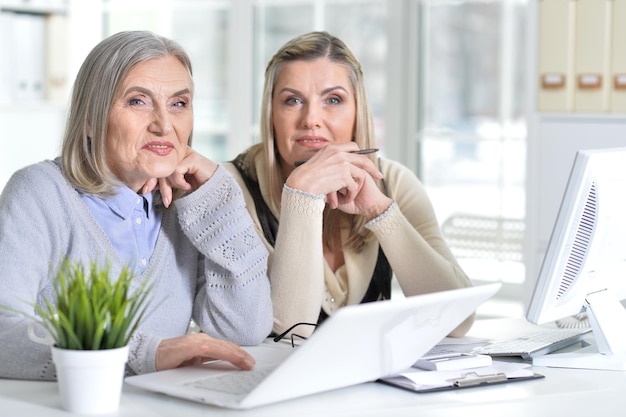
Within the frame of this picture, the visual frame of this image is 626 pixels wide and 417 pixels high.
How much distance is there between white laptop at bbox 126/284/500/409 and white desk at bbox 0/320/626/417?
0.06 ft

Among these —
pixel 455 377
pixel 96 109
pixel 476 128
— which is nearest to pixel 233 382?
pixel 455 377

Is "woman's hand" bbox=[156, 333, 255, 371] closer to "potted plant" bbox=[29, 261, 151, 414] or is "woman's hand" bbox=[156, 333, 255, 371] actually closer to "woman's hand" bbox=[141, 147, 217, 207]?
"potted plant" bbox=[29, 261, 151, 414]

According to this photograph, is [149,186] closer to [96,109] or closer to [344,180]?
[96,109]

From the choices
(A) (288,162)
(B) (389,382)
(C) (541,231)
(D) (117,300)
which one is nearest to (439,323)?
(B) (389,382)

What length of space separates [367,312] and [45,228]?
0.69 m

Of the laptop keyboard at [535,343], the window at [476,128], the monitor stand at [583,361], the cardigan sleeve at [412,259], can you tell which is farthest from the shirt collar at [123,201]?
the window at [476,128]

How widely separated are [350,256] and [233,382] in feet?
2.63

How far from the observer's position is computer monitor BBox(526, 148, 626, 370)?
1.77 meters

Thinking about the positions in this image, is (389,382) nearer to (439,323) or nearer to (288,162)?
(439,323)

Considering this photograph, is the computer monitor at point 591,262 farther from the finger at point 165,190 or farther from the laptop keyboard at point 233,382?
the finger at point 165,190

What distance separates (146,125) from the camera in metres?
A: 1.94

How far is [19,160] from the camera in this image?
4734mm

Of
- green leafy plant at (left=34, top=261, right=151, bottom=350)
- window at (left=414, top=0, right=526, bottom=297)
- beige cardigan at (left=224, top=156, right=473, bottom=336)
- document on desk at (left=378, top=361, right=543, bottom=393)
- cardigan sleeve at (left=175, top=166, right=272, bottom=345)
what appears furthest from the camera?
window at (left=414, top=0, right=526, bottom=297)

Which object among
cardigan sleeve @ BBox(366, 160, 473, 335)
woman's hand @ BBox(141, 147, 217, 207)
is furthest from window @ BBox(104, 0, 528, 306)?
woman's hand @ BBox(141, 147, 217, 207)
